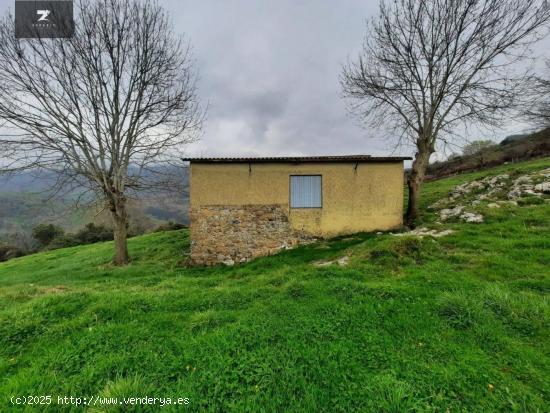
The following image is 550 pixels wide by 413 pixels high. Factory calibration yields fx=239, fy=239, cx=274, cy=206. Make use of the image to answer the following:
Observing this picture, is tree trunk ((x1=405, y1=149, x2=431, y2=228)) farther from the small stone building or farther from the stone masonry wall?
the stone masonry wall

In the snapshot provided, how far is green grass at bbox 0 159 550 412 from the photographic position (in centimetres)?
261

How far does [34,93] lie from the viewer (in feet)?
31.2

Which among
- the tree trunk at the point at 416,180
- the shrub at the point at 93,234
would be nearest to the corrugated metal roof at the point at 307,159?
A: the tree trunk at the point at 416,180

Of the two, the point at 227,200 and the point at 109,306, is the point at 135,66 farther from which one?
the point at 109,306

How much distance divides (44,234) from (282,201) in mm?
36039

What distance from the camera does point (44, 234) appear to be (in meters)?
30.4

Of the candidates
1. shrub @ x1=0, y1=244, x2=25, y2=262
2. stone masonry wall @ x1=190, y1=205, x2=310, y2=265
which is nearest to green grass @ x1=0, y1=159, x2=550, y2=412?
stone masonry wall @ x1=190, y1=205, x2=310, y2=265

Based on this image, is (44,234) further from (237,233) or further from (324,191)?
(324,191)

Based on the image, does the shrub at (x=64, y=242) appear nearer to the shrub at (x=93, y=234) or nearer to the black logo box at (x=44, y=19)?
the shrub at (x=93, y=234)

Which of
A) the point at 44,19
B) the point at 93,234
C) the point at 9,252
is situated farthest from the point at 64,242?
the point at 44,19

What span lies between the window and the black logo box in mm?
10592

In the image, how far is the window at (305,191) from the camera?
1042 cm

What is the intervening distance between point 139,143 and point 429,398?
41.3 ft

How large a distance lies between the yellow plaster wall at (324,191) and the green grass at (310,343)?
4353 mm
